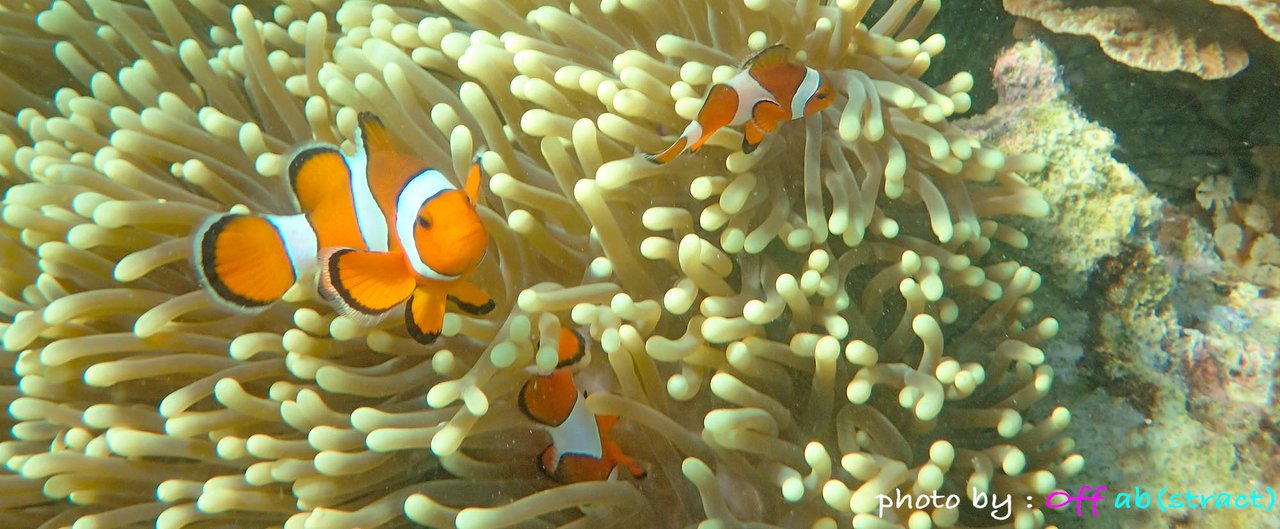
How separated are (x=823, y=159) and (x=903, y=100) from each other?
18cm

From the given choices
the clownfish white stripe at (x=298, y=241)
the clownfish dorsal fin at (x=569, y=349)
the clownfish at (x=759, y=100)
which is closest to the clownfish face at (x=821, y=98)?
the clownfish at (x=759, y=100)

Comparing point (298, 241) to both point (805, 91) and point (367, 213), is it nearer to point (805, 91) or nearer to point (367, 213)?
point (367, 213)

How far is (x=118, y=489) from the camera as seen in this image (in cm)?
136

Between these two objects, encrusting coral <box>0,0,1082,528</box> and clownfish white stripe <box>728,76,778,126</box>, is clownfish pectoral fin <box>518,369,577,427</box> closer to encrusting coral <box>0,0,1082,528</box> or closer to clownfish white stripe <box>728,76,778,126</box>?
encrusting coral <box>0,0,1082,528</box>

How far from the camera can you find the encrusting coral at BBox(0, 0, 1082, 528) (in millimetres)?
1193

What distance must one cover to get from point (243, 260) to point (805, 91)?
0.83 metres

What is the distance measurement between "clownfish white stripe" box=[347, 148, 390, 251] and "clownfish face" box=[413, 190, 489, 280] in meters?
0.11

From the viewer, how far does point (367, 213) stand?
1.03 meters

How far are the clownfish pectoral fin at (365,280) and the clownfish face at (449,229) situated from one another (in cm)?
6

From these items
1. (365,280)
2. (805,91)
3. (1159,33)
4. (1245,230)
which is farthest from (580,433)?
(1245,230)

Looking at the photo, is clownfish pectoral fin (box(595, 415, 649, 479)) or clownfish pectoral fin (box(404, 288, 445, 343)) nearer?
clownfish pectoral fin (box(404, 288, 445, 343))

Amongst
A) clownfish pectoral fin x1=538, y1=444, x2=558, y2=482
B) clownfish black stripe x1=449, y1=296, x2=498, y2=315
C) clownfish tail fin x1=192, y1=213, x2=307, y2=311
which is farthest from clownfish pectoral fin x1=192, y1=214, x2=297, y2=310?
clownfish pectoral fin x1=538, y1=444, x2=558, y2=482

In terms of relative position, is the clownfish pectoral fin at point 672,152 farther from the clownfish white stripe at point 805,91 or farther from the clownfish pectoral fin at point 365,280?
the clownfish pectoral fin at point 365,280

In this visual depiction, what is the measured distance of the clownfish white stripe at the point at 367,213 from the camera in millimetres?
1021
